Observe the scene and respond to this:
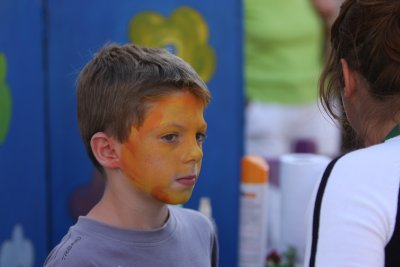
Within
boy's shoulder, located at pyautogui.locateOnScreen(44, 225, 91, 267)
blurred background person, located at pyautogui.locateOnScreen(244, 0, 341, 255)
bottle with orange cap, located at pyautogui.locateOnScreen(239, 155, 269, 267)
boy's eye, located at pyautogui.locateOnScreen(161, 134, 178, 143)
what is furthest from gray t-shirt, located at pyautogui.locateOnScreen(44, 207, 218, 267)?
Result: blurred background person, located at pyautogui.locateOnScreen(244, 0, 341, 255)

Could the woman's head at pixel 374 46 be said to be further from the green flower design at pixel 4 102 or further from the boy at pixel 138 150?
the green flower design at pixel 4 102

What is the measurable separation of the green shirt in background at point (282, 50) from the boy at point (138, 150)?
246cm

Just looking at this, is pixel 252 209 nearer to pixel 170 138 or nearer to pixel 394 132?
pixel 170 138

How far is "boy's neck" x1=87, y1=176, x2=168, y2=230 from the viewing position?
57.7 inches

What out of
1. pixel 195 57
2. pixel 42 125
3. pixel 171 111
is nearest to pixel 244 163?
pixel 195 57

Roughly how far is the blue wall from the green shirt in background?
156cm

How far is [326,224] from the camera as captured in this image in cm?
101

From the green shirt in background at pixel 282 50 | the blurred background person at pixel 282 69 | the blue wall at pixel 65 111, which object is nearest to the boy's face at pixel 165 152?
the blue wall at pixel 65 111

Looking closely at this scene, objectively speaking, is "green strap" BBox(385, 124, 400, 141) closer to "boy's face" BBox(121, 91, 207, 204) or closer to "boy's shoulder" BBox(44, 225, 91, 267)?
"boy's face" BBox(121, 91, 207, 204)

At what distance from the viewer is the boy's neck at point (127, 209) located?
1.47 meters

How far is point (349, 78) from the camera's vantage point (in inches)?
46.0

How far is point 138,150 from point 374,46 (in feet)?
1.90

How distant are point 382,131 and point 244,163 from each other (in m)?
1.50

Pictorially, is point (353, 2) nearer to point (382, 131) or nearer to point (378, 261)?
point (382, 131)
